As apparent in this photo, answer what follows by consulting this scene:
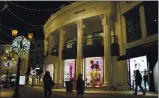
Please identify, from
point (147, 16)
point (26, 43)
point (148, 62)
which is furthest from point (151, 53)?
point (26, 43)

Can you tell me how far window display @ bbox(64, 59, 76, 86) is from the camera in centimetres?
2909

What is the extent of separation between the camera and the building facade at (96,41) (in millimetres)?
22938

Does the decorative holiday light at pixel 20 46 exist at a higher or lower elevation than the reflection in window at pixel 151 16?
lower

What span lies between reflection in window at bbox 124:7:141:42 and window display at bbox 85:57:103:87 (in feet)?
16.1

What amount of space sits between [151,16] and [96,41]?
9.13 m

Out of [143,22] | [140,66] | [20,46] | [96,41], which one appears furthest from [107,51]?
[20,46]

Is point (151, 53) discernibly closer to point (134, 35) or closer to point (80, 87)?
point (134, 35)

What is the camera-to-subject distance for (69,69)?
29.6m

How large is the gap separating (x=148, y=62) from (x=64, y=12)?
13583mm

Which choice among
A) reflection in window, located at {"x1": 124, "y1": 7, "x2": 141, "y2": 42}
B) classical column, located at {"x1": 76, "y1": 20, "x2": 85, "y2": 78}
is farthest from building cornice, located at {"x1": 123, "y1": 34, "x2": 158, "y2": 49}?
classical column, located at {"x1": 76, "y1": 20, "x2": 85, "y2": 78}

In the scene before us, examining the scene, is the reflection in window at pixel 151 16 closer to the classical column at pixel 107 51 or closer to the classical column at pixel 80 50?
the classical column at pixel 107 51

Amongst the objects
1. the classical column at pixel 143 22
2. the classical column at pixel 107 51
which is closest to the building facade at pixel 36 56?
the classical column at pixel 107 51

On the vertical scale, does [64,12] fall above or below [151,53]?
above

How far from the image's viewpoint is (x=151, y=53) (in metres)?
18.5
